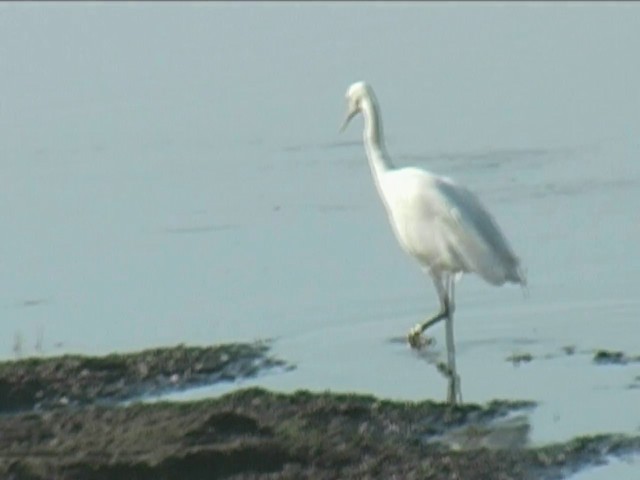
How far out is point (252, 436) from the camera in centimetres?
989

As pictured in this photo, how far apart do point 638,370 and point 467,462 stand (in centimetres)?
244

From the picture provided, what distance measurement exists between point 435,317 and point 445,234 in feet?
1.84

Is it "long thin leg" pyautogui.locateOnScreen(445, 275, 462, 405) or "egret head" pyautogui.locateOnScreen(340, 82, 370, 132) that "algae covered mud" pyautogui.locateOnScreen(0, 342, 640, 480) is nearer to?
"long thin leg" pyautogui.locateOnScreen(445, 275, 462, 405)

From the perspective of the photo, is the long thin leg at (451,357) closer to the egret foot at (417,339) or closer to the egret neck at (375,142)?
the egret foot at (417,339)

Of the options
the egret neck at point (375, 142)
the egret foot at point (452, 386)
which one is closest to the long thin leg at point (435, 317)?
the egret foot at point (452, 386)

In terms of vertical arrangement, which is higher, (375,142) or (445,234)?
(375,142)

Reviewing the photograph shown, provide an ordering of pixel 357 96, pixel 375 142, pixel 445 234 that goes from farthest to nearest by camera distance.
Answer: pixel 357 96 → pixel 375 142 → pixel 445 234

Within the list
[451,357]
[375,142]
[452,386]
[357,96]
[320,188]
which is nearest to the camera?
[452,386]

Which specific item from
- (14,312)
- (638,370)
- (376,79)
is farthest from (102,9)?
(638,370)

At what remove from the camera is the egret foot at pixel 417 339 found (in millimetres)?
12719

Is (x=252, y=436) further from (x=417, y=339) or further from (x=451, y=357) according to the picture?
(x=417, y=339)

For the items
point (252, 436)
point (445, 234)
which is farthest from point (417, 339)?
point (252, 436)

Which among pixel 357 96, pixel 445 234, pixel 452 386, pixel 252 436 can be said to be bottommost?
pixel 452 386

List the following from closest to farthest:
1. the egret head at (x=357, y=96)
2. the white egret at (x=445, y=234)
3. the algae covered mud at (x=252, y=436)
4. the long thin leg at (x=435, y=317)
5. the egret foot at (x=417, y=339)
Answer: the algae covered mud at (x=252, y=436) < the white egret at (x=445, y=234) < the long thin leg at (x=435, y=317) < the egret foot at (x=417, y=339) < the egret head at (x=357, y=96)
